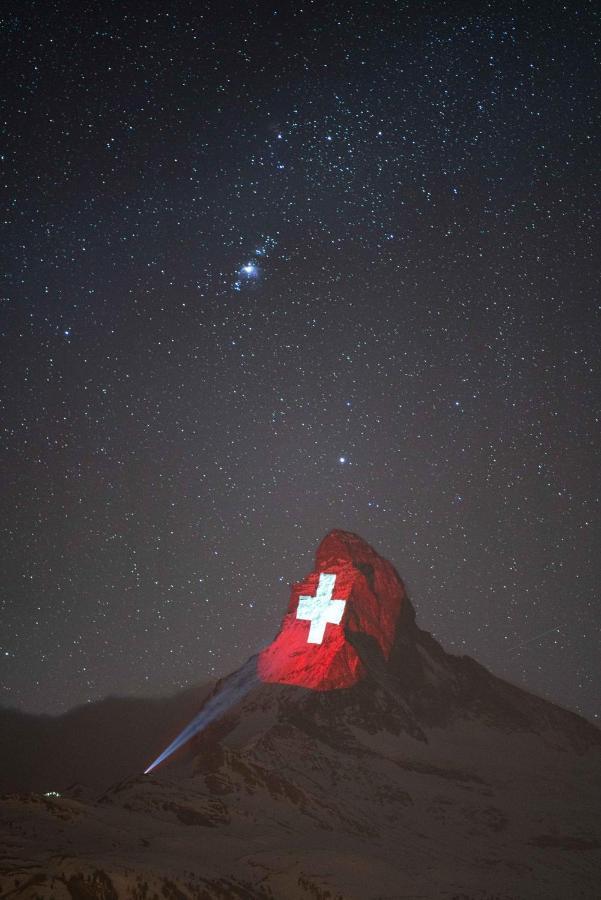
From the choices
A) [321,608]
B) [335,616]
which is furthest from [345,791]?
[321,608]

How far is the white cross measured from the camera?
10888 centimetres

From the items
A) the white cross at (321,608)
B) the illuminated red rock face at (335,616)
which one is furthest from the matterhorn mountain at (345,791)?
the white cross at (321,608)

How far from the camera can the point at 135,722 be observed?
190m

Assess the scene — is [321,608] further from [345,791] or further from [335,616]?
[345,791]

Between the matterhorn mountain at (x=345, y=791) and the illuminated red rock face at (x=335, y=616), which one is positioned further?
the illuminated red rock face at (x=335, y=616)

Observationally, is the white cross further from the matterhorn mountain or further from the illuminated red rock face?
the matterhorn mountain

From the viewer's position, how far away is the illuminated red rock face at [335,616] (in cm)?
9950

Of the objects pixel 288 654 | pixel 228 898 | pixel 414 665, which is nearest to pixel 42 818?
pixel 228 898

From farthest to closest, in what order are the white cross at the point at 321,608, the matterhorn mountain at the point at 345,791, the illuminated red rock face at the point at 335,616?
the white cross at the point at 321,608 → the illuminated red rock face at the point at 335,616 → the matterhorn mountain at the point at 345,791

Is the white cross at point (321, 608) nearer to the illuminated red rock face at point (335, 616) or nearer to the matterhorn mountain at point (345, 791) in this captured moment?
the illuminated red rock face at point (335, 616)

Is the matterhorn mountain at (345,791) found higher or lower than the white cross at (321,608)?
lower

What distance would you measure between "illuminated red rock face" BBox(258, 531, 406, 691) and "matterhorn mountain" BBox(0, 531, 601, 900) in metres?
0.32

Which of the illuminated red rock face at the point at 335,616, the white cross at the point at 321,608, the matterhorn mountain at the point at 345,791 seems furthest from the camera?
the white cross at the point at 321,608

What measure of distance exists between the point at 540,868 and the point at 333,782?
21286 millimetres
